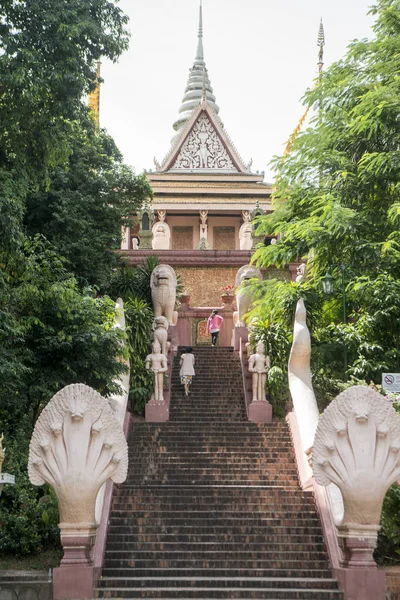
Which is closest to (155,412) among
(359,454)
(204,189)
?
(359,454)

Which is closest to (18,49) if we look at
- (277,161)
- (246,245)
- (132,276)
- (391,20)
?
(277,161)

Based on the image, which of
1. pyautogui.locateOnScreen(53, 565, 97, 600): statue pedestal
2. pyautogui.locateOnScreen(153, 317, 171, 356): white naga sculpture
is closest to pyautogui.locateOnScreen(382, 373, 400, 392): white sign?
pyautogui.locateOnScreen(53, 565, 97, 600): statue pedestal

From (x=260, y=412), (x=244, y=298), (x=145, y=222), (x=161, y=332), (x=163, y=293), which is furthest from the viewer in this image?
(x=145, y=222)

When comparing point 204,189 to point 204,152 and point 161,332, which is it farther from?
point 161,332

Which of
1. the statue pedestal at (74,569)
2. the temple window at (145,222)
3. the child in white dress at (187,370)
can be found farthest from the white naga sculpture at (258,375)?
the temple window at (145,222)

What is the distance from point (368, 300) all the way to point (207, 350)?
211 inches

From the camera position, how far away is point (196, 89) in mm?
46812

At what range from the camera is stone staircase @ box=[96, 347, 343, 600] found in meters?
10.9

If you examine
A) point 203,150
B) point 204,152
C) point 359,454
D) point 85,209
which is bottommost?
point 359,454

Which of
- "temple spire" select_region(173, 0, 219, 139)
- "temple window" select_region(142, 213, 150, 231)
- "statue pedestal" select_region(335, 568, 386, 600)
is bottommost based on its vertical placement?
"statue pedestal" select_region(335, 568, 386, 600)

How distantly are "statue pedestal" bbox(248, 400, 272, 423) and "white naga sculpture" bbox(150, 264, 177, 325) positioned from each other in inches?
169

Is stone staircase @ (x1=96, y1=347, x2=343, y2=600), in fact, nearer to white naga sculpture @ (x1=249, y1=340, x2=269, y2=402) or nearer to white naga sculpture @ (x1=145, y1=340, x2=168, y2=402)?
white naga sculpture @ (x1=145, y1=340, x2=168, y2=402)

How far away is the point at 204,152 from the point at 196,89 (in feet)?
26.6

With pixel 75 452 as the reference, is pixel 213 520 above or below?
below
